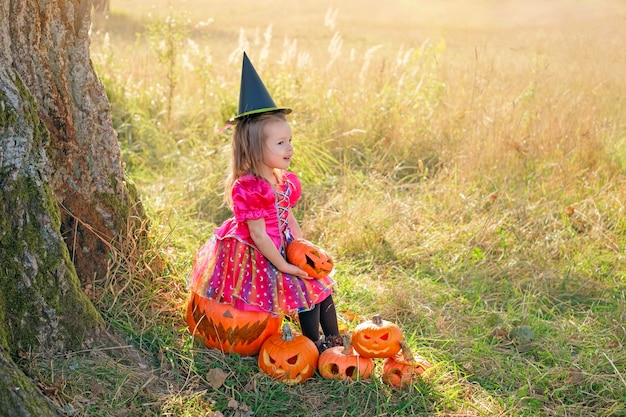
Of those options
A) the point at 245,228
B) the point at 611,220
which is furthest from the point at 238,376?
the point at 611,220

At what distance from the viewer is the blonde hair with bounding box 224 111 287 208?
348cm

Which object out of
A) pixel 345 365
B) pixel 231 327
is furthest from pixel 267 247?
pixel 345 365

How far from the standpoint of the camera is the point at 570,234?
520 centimetres

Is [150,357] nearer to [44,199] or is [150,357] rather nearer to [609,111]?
[44,199]

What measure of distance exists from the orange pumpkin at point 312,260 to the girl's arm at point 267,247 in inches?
1.3

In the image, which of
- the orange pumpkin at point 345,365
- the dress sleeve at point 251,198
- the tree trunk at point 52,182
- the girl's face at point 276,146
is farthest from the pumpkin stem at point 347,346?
the tree trunk at point 52,182

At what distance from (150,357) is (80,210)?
0.83 m

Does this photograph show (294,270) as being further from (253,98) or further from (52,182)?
(52,182)

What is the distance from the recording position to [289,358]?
129 inches

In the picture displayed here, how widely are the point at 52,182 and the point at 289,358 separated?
142cm

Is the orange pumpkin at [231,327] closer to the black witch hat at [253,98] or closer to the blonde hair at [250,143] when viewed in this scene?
the blonde hair at [250,143]

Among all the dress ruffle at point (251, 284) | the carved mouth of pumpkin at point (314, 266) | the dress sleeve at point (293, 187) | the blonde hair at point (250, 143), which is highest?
the blonde hair at point (250, 143)

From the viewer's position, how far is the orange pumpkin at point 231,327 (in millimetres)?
3434

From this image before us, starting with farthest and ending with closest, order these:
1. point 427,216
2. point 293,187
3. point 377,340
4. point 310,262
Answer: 1. point 427,216
2. point 293,187
3. point 310,262
4. point 377,340
